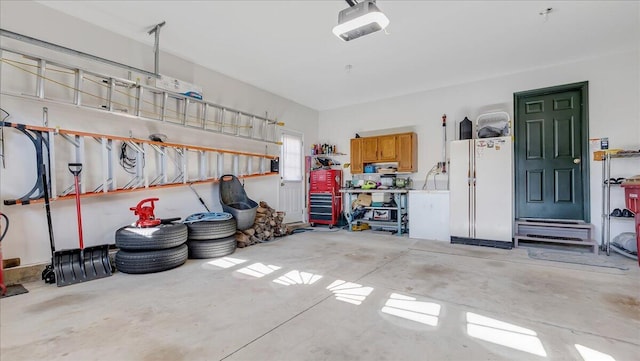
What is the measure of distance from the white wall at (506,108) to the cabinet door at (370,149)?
452 millimetres

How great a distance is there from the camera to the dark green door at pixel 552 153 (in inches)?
187

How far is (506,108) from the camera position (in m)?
5.39

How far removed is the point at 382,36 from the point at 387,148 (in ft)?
9.42

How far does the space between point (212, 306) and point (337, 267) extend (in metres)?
1.65

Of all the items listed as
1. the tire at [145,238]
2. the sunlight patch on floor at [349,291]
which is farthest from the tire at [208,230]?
the sunlight patch on floor at [349,291]

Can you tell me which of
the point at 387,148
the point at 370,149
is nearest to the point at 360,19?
the point at 387,148

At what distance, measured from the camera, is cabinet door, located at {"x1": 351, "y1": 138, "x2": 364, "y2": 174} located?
682 centimetres

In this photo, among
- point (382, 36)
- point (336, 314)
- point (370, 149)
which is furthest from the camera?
point (370, 149)

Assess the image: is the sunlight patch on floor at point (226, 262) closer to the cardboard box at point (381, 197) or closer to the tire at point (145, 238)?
the tire at point (145, 238)

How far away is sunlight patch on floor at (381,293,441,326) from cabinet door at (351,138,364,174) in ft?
14.6

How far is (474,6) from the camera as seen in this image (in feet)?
10.9

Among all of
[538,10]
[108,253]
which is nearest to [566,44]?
[538,10]

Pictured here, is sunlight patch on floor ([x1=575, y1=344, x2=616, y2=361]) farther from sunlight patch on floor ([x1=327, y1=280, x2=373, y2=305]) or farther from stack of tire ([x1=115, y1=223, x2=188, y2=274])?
stack of tire ([x1=115, y1=223, x2=188, y2=274])

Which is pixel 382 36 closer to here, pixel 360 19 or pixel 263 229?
pixel 360 19
